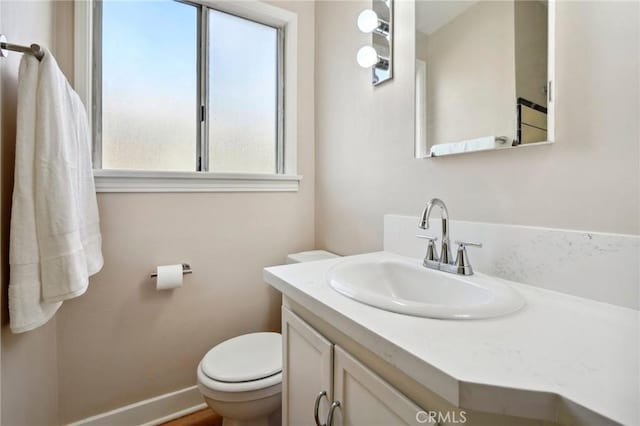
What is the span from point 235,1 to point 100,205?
4.11ft

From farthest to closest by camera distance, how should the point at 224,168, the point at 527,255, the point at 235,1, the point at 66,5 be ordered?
A: the point at 224,168
the point at 235,1
the point at 66,5
the point at 527,255

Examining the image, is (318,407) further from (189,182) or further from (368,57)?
(368,57)

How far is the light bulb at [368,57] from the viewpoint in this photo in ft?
4.27

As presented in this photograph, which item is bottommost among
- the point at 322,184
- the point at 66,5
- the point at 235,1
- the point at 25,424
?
the point at 25,424

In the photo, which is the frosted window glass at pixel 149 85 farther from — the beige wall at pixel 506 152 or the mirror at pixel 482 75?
the mirror at pixel 482 75

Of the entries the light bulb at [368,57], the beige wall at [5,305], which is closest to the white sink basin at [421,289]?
the light bulb at [368,57]

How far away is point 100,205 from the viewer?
130 cm

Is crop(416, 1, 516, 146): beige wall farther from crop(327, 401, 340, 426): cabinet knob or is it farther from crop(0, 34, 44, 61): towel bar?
crop(0, 34, 44, 61): towel bar

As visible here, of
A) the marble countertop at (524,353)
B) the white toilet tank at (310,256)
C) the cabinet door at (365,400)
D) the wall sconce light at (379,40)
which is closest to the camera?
the marble countertop at (524,353)

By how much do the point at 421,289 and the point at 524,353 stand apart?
464mm

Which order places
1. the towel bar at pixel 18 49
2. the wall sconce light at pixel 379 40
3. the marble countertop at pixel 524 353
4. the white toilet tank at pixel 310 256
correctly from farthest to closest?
the white toilet tank at pixel 310 256 → the wall sconce light at pixel 379 40 → the towel bar at pixel 18 49 → the marble countertop at pixel 524 353

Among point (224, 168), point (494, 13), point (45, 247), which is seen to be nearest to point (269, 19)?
point (224, 168)

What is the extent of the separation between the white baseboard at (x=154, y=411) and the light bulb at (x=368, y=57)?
1.80 m

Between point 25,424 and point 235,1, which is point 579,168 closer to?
point 235,1
